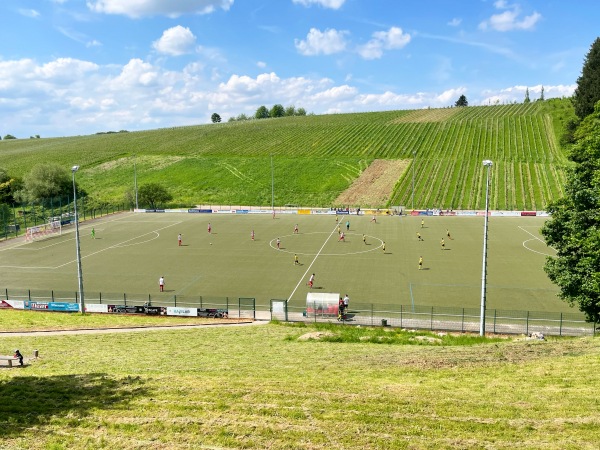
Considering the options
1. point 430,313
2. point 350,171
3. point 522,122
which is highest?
point 522,122

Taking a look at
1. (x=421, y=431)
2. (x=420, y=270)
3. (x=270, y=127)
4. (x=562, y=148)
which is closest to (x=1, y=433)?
(x=421, y=431)

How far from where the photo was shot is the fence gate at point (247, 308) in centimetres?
3126

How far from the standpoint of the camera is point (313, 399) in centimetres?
1296

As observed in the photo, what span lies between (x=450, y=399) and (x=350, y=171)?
325 feet

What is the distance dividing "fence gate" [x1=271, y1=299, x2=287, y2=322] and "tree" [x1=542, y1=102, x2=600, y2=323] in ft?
53.7

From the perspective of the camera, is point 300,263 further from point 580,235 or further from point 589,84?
point 589,84

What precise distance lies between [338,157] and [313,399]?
11129 centimetres

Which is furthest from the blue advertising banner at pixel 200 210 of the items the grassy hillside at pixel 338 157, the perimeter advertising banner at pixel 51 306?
the perimeter advertising banner at pixel 51 306

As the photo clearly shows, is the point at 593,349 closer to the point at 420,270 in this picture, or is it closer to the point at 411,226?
the point at 420,270

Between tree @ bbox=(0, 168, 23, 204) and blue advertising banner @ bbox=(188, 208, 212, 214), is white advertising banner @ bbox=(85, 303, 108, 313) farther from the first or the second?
tree @ bbox=(0, 168, 23, 204)

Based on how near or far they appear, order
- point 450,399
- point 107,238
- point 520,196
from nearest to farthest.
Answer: point 450,399 → point 107,238 → point 520,196

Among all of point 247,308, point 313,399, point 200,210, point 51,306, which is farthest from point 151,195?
point 313,399

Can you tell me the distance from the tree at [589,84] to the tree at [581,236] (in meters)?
74.3

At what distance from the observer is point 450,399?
12883 millimetres
